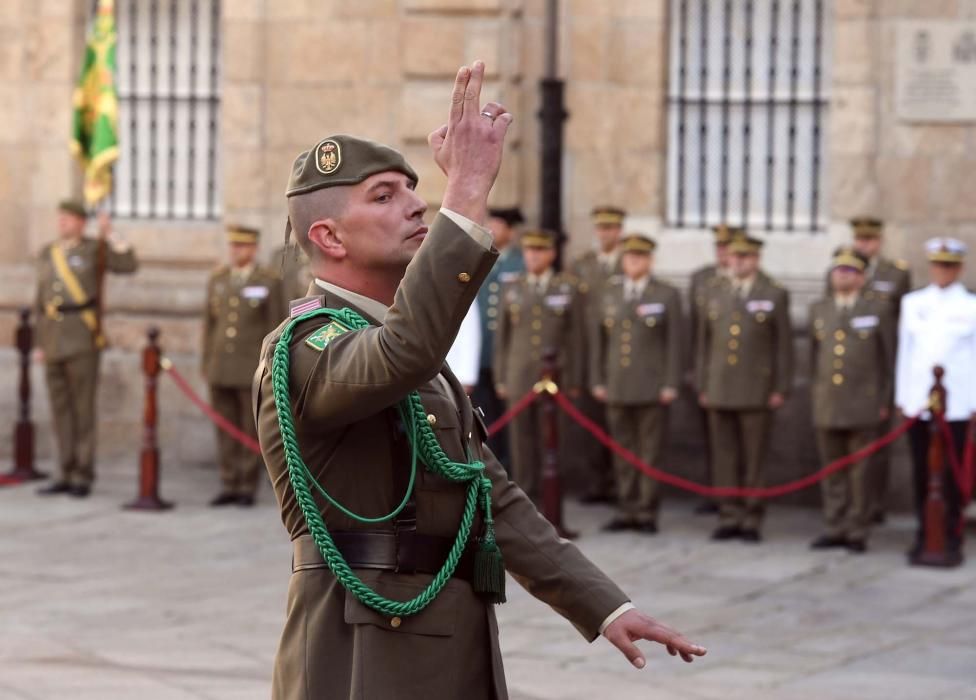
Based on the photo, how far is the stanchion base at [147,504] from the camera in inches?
470

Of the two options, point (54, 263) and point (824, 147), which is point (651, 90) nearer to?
point (824, 147)

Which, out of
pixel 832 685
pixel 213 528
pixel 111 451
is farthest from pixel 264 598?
pixel 111 451

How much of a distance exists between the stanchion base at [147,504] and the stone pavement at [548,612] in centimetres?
10

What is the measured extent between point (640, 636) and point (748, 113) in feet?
32.2

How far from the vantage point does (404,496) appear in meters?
3.42

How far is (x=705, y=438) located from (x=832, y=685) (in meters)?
5.18

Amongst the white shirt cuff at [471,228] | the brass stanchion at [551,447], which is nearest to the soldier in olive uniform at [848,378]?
the brass stanchion at [551,447]

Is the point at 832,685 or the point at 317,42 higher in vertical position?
the point at 317,42

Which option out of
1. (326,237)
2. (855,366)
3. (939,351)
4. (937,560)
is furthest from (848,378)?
(326,237)

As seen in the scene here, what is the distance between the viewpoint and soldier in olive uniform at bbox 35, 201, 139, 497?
12.5 meters

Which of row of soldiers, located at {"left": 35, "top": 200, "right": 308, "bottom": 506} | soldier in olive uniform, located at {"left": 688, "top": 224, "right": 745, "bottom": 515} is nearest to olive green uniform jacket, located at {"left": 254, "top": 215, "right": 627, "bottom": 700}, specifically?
soldier in olive uniform, located at {"left": 688, "top": 224, "right": 745, "bottom": 515}

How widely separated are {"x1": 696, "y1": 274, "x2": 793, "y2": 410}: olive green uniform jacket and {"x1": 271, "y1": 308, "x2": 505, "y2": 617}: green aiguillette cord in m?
8.00

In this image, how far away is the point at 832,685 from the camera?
737cm

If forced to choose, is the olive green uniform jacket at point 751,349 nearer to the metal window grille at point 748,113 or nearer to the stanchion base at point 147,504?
the metal window grille at point 748,113
